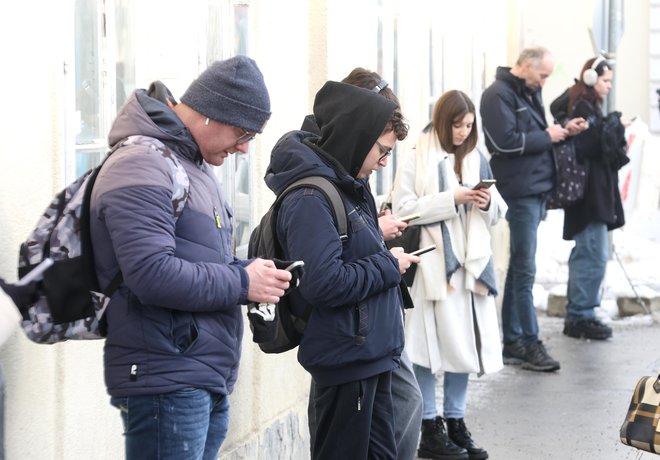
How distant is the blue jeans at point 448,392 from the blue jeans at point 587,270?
339 centimetres

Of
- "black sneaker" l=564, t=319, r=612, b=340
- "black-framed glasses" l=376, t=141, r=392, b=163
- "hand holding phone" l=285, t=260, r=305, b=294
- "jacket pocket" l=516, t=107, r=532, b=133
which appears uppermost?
"black-framed glasses" l=376, t=141, r=392, b=163

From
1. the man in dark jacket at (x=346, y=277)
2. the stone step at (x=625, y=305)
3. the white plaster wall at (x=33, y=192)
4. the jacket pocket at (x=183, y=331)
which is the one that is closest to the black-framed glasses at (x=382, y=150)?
the man in dark jacket at (x=346, y=277)

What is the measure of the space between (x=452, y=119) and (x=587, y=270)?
3.73 m

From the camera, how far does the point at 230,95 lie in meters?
3.54

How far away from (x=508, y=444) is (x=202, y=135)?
366cm

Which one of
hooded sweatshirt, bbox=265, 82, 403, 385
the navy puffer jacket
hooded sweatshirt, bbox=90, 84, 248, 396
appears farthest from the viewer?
the navy puffer jacket

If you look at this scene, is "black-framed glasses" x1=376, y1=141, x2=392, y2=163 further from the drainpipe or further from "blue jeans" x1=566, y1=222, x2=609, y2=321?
"blue jeans" x1=566, y1=222, x2=609, y2=321

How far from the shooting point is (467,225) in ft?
20.8

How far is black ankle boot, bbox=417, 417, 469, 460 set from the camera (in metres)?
6.27

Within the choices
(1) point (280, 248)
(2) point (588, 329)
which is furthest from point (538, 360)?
(1) point (280, 248)

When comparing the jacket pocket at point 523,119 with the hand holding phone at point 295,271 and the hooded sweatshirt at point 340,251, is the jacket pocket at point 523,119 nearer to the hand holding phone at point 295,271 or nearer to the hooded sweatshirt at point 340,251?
the hooded sweatshirt at point 340,251

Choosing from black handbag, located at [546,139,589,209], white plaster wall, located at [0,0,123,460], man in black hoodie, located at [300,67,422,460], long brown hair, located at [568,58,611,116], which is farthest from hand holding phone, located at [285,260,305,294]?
long brown hair, located at [568,58,611,116]

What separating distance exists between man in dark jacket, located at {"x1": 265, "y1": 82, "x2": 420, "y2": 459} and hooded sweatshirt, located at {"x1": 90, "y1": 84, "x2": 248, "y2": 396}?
0.60 m

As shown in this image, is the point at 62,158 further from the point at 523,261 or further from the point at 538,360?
the point at 538,360
